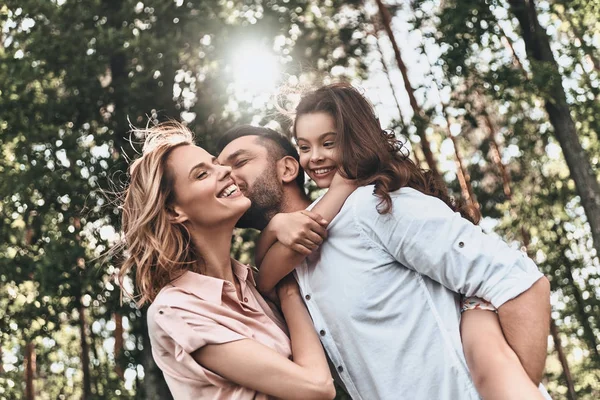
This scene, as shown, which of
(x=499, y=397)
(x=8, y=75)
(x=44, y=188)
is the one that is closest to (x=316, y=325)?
(x=499, y=397)

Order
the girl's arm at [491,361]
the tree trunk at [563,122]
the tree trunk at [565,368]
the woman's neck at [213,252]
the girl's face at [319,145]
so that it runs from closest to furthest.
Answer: the girl's arm at [491,361] < the woman's neck at [213,252] < the girl's face at [319,145] < the tree trunk at [563,122] < the tree trunk at [565,368]

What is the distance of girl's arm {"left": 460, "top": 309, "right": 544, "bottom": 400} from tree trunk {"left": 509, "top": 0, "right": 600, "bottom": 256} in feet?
26.0

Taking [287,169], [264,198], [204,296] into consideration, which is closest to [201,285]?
A: [204,296]

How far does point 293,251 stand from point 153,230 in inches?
28.9

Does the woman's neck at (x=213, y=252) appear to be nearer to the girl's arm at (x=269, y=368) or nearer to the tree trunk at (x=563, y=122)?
the girl's arm at (x=269, y=368)

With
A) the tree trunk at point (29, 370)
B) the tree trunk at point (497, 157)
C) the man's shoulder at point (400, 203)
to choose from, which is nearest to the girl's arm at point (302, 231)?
the man's shoulder at point (400, 203)

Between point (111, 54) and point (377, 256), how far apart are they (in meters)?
8.69

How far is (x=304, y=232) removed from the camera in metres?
3.18

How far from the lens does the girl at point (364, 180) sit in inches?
108

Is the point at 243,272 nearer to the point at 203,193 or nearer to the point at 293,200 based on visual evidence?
the point at 203,193

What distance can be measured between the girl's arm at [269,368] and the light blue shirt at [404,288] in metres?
0.21

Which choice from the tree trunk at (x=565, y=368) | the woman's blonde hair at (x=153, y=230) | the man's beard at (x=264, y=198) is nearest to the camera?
the woman's blonde hair at (x=153, y=230)

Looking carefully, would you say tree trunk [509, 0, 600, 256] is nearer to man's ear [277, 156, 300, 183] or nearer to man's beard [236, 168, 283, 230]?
man's ear [277, 156, 300, 183]

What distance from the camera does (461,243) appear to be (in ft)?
9.34
